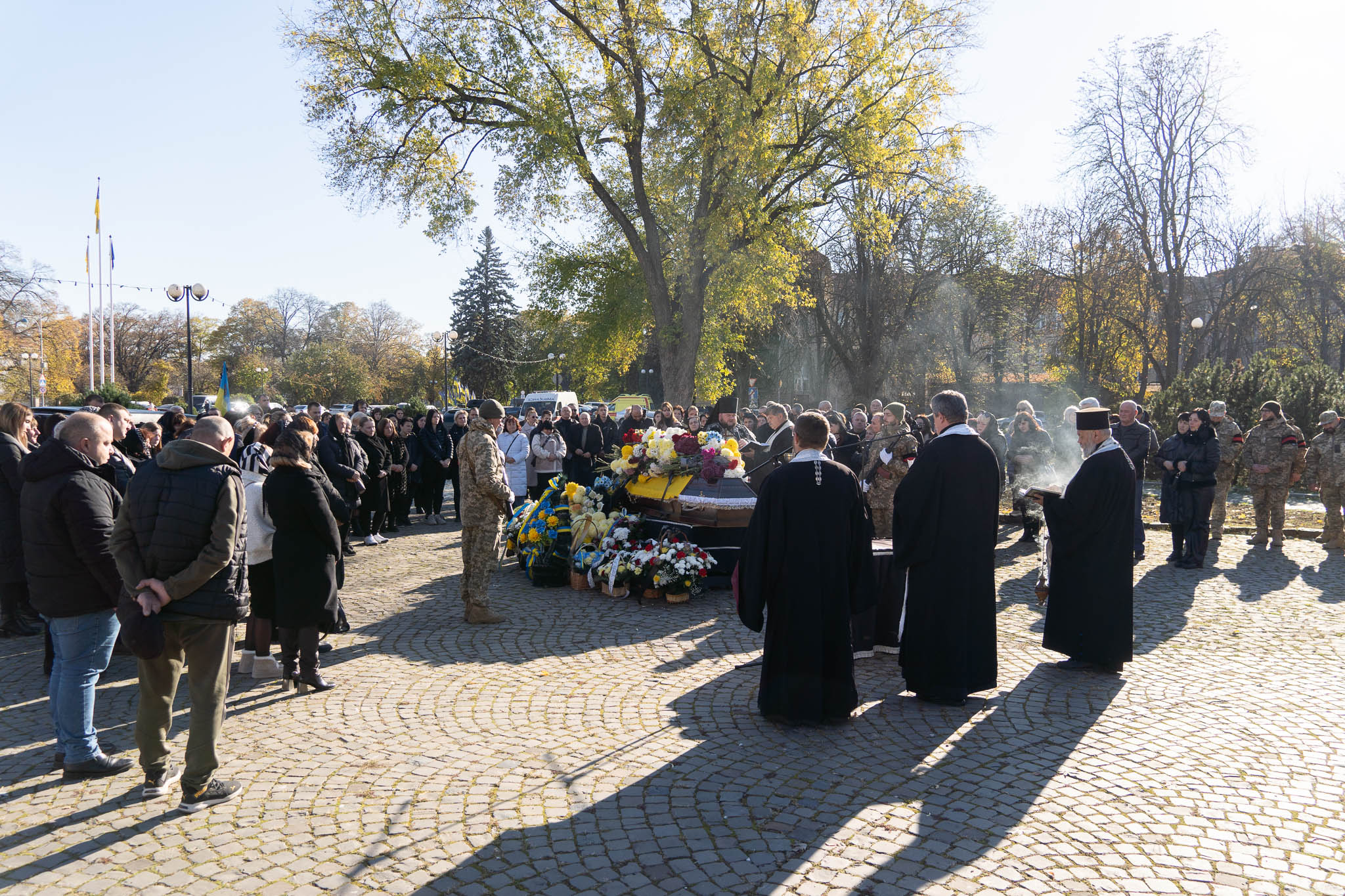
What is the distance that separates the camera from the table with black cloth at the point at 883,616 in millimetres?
6660

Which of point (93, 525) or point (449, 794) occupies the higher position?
point (93, 525)

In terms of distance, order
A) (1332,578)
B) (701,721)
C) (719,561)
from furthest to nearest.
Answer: (1332,578) → (719,561) → (701,721)

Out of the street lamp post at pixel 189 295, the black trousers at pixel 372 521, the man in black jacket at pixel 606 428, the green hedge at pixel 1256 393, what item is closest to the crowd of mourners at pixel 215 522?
the black trousers at pixel 372 521

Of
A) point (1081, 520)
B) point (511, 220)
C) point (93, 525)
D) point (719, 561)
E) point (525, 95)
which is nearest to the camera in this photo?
point (93, 525)

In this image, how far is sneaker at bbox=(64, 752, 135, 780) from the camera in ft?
14.4

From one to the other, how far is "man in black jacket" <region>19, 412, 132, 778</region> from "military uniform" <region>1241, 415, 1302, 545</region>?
12.6 meters

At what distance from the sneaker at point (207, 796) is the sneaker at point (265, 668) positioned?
2.02 metres

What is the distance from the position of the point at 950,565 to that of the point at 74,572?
5147mm

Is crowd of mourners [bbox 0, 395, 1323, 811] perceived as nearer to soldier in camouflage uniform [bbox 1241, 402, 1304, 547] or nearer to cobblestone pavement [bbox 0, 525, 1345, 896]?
soldier in camouflage uniform [bbox 1241, 402, 1304, 547]

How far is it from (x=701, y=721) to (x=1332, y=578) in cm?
859

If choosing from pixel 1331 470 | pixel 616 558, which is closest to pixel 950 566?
pixel 616 558

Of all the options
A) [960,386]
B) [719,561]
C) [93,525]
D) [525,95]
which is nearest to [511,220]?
[525,95]

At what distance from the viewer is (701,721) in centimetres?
527

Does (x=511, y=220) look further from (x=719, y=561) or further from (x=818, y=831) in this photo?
(x=818, y=831)
